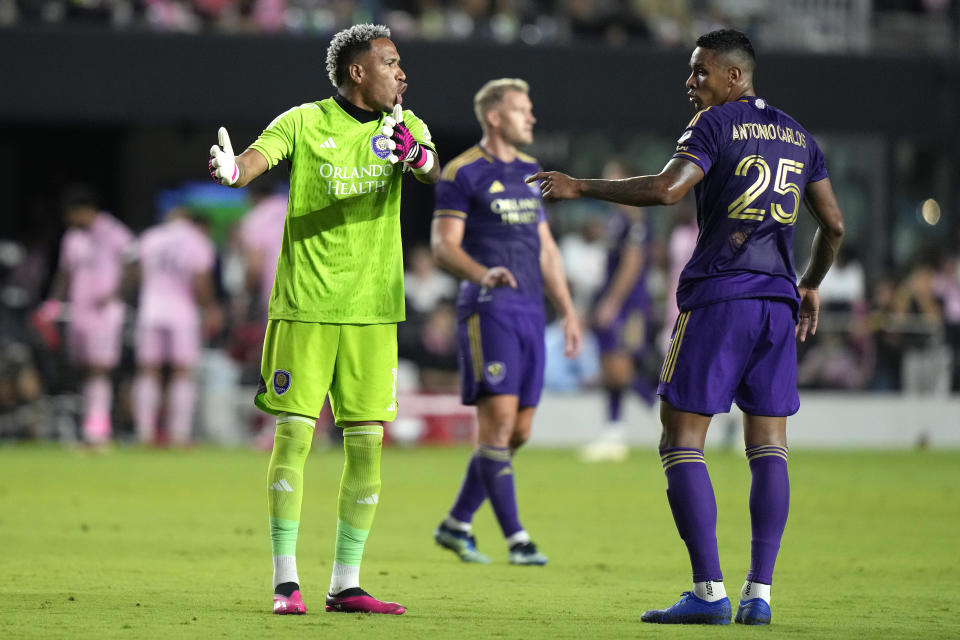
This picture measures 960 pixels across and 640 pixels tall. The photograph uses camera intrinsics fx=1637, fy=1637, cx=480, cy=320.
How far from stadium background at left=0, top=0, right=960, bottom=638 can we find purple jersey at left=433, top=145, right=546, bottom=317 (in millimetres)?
1534

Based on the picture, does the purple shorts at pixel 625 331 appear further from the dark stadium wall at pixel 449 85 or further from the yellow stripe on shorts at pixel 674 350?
the yellow stripe on shorts at pixel 674 350

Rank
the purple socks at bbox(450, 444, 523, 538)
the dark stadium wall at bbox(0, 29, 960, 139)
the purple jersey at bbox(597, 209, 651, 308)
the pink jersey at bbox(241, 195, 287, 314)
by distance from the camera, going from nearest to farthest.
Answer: the purple socks at bbox(450, 444, 523, 538), the purple jersey at bbox(597, 209, 651, 308), the pink jersey at bbox(241, 195, 287, 314), the dark stadium wall at bbox(0, 29, 960, 139)

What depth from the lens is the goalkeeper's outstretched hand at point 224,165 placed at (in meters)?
6.23

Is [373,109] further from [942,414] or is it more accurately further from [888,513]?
[942,414]

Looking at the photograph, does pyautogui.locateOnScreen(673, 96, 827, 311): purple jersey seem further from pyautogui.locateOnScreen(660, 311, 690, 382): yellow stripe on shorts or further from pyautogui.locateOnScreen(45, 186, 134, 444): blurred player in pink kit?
pyautogui.locateOnScreen(45, 186, 134, 444): blurred player in pink kit

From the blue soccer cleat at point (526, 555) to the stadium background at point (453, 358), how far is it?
95 mm

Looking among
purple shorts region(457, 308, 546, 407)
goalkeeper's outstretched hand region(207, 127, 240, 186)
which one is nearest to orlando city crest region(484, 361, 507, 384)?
purple shorts region(457, 308, 546, 407)

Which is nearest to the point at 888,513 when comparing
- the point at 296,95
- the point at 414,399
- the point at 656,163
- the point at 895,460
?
the point at 895,460

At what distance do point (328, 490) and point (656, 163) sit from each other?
600 inches

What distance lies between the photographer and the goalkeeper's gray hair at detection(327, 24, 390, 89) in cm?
689

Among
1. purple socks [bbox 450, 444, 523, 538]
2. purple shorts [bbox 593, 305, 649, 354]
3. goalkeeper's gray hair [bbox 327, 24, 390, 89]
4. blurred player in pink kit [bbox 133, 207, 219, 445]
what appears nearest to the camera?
goalkeeper's gray hair [bbox 327, 24, 390, 89]

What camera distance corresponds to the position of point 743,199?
6.57 meters

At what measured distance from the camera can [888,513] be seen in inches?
465

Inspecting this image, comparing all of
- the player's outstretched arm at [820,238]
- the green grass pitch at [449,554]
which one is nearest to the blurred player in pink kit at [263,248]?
the green grass pitch at [449,554]
